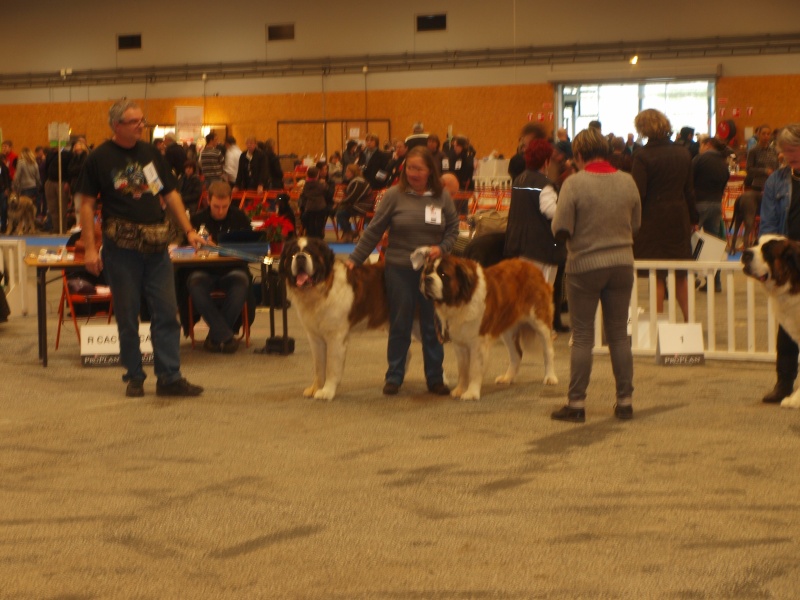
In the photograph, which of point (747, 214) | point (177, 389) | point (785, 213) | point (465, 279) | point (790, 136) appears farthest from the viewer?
point (747, 214)

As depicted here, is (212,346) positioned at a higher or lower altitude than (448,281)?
lower

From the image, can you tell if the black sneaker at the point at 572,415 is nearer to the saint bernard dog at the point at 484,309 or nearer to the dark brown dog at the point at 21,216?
the saint bernard dog at the point at 484,309

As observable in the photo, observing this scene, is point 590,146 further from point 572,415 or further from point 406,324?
point 406,324

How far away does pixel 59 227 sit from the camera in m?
19.8

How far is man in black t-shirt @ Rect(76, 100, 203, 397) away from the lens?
584 centimetres

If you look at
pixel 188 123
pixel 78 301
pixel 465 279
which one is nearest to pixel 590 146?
pixel 465 279

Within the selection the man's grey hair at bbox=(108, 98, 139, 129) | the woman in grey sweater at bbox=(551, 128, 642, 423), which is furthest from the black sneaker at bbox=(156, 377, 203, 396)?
the woman in grey sweater at bbox=(551, 128, 642, 423)

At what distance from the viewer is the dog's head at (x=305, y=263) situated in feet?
19.2

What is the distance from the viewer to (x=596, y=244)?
17.0 feet

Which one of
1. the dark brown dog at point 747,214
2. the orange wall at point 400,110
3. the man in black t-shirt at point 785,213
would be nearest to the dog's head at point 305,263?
the man in black t-shirt at point 785,213

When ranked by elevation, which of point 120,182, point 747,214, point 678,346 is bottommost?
point 678,346

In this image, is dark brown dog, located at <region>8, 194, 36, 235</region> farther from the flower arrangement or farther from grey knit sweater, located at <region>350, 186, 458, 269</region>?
grey knit sweater, located at <region>350, 186, 458, 269</region>

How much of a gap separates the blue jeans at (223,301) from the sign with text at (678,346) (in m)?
2.92

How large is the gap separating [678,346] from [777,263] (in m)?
1.69
